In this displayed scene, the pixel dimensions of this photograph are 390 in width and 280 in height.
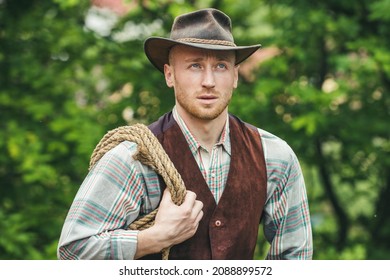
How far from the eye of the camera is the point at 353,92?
4.50 metres

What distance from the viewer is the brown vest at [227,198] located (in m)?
1.96

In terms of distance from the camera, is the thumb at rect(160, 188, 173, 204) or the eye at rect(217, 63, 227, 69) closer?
the thumb at rect(160, 188, 173, 204)

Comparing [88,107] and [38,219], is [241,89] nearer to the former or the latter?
[88,107]

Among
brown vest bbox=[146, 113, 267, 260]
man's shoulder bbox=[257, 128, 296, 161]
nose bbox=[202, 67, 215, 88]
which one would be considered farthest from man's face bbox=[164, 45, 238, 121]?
man's shoulder bbox=[257, 128, 296, 161]

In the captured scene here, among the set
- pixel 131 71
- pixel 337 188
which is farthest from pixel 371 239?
pixel 131 71

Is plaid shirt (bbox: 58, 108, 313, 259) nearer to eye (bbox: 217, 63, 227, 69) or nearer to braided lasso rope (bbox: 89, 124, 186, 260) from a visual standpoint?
braided lasso rope (bbox: 89, 124, 186, 260)

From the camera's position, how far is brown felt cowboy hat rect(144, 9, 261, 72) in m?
1.97

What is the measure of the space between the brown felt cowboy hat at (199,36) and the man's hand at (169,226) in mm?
523

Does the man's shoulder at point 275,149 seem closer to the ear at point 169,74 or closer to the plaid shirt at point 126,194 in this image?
the plaid shirt at point 126,194

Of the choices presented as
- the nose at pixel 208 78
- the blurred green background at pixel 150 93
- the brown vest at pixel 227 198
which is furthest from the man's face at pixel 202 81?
the blurred green background at pixel 150 93

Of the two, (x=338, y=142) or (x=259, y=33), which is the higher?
(x=259, y=33)

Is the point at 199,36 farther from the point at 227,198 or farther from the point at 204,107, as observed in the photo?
the point at 227,198
